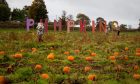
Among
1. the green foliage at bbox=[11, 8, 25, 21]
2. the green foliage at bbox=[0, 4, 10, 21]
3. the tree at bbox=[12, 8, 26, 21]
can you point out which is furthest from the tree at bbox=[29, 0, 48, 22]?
the tree at bbox=[12, 8, 26, 21]

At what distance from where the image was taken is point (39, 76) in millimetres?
6531

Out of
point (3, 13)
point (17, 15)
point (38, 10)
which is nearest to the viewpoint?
point (38, 10)

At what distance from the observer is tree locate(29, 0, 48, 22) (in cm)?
7219

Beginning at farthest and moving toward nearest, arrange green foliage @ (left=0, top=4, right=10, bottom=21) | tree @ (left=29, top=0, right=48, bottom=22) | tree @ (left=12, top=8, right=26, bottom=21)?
tree @ (left=12, top=8, right=26, bottom=21)
green foliage @ (left=0, top=4, right=10, bottom=21)
tree @ (left=29, top=0, right=48, bottom=22)

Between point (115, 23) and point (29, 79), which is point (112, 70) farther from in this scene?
point (115, 23)

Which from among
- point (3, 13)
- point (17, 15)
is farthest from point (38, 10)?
point (17, 15)

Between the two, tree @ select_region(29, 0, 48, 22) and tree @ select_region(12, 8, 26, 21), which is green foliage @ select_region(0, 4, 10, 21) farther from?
tree @ select_region(12, 8, 26, 21)

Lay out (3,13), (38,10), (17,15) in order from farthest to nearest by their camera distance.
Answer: (17,15)
(3,13)
(38,10)

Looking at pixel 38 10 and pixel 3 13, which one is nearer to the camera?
pixel 38 10

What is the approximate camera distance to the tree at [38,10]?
237 feet

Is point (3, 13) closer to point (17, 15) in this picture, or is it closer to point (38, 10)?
point (38, 10)

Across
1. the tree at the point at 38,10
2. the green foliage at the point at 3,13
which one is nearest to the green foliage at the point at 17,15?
the green foliage at the point at 3,13

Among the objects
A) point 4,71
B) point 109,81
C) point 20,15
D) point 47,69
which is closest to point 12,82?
point 4,71

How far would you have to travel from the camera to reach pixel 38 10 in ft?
238
